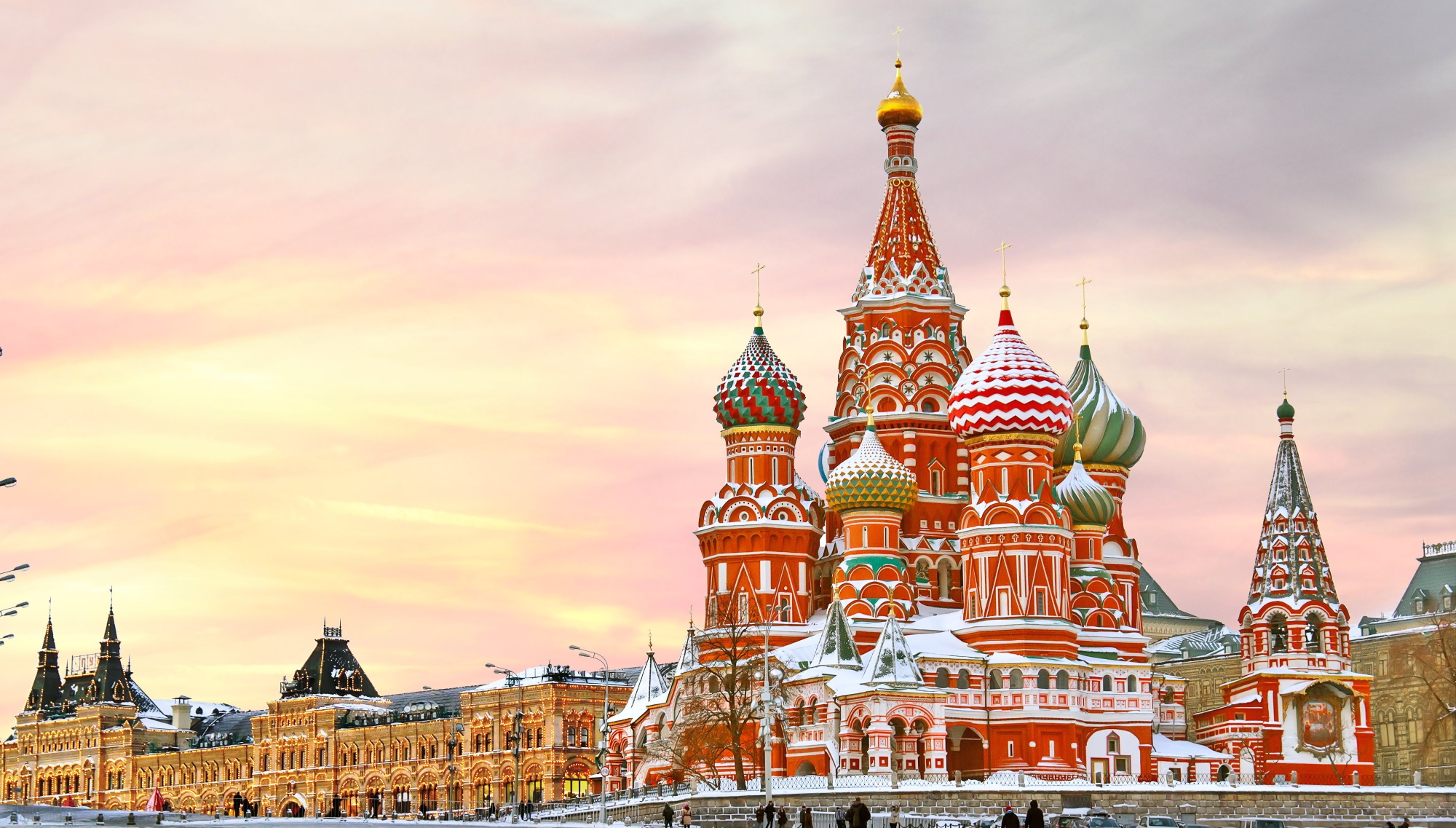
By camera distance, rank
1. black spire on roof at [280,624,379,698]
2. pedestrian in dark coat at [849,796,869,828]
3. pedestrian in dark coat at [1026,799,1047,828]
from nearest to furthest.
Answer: pedestrian in dark coat at [1026,799,1047,828] < pedestrian in dark coat at [849,796,869,828] < black spire on roof at [280,624,379,698]

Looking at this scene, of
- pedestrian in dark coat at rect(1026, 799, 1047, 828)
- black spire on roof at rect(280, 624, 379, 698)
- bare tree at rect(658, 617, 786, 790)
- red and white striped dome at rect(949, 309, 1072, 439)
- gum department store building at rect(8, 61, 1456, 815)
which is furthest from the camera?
black spire on roof at rect(280, 624, 379, 698)

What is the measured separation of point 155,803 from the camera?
63.7m

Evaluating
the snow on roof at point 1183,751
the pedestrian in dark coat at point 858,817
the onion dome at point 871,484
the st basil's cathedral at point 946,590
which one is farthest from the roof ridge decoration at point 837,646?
the pedestrian in dark coat at point 858,817

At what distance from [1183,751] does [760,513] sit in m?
17.3

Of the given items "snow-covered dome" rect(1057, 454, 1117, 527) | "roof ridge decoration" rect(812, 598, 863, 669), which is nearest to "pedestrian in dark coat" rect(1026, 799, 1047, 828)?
"roof ridge decoration" rect(812, 598, 863, 669)

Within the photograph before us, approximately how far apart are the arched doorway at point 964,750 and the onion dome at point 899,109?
25016 millimetres

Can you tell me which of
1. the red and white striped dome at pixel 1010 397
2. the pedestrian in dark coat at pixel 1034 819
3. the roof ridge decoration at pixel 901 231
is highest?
the roof ridge decoration at pixel 901 231

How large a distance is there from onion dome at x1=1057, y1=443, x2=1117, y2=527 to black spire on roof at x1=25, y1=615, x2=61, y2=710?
10175 centimetres

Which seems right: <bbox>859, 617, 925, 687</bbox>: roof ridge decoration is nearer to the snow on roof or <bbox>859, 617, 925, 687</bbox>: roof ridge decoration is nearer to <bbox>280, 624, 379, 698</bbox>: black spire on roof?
the snow on roof

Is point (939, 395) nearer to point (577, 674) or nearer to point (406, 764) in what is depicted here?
point (577, 674)

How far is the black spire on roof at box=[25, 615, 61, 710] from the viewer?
15088 centimetres

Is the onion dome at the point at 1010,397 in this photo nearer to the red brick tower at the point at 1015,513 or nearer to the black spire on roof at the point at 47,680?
the red brick tower at the point at 1015,513

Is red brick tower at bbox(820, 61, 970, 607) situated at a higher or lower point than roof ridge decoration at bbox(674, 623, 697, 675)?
higher

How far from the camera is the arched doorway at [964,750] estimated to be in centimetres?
6700
